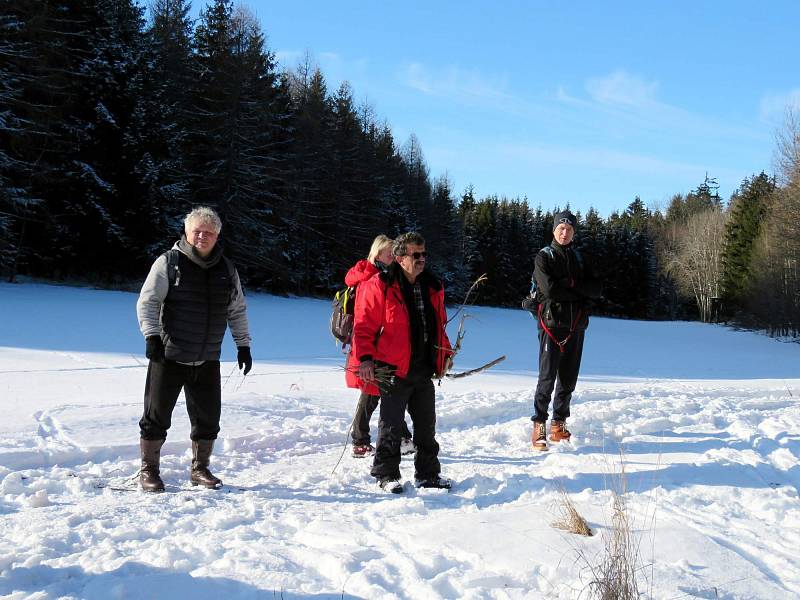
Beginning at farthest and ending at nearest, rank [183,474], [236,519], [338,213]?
[338,213], [183,474], [236,519]

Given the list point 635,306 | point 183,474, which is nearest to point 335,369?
point 183,474

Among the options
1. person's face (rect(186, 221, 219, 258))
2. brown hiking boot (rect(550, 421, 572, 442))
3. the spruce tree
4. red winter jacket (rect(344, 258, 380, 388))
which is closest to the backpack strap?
person's face (rect(186, 221, 219, 258))

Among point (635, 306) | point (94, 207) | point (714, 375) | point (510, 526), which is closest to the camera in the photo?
point (510, 526)

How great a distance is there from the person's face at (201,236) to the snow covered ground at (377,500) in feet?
5.46

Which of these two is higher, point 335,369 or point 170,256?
point 170,256

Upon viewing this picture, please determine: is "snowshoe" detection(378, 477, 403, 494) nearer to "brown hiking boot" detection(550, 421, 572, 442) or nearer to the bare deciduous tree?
"brown hiking boot" detection(550, 421, 572, 442)

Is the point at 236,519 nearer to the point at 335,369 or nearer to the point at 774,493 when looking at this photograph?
the point at 774,493

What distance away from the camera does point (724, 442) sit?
539 cm

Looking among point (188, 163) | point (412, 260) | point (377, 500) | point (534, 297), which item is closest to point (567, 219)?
point (534, 297)

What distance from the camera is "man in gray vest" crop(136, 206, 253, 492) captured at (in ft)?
13.7

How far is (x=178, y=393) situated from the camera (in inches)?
173

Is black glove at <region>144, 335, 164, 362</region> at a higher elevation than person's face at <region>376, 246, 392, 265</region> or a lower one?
lower

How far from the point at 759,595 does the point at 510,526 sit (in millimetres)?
1144

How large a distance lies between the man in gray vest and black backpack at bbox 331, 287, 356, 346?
1.29 metres
